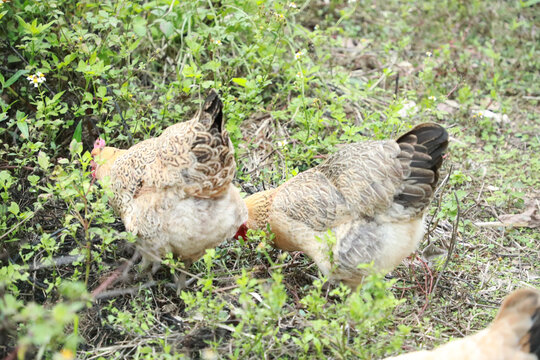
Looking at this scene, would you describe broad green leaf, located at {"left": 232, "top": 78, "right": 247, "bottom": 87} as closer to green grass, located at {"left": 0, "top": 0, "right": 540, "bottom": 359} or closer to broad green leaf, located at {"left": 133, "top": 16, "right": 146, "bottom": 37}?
green grass, located at {"left": 0, "top": 0, "right": 540, "bottom": 359}

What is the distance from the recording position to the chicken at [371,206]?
12.7 feet

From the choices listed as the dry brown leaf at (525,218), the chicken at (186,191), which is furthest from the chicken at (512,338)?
the dry brown leaf at (525,218)

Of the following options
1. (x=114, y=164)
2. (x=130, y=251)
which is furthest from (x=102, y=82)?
(x=130, y=251)

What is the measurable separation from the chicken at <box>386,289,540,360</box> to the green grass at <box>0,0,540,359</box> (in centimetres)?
36

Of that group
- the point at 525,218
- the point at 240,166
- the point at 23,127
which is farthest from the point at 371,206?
the point at 23,127

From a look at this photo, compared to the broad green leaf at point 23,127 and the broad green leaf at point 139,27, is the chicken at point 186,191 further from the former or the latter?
the broad green leaf at point 139,27

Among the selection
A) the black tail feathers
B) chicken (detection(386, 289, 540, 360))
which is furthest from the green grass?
the black tail feathers

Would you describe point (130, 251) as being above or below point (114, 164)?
below

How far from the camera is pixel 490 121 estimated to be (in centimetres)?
626

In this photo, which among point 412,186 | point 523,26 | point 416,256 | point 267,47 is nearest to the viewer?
point 412,186

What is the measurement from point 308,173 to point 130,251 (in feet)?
4.71

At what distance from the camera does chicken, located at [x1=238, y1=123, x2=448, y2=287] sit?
3857mm

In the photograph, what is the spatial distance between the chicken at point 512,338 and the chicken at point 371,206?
1129 millimetres

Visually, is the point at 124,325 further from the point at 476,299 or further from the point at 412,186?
the point at 476,299
